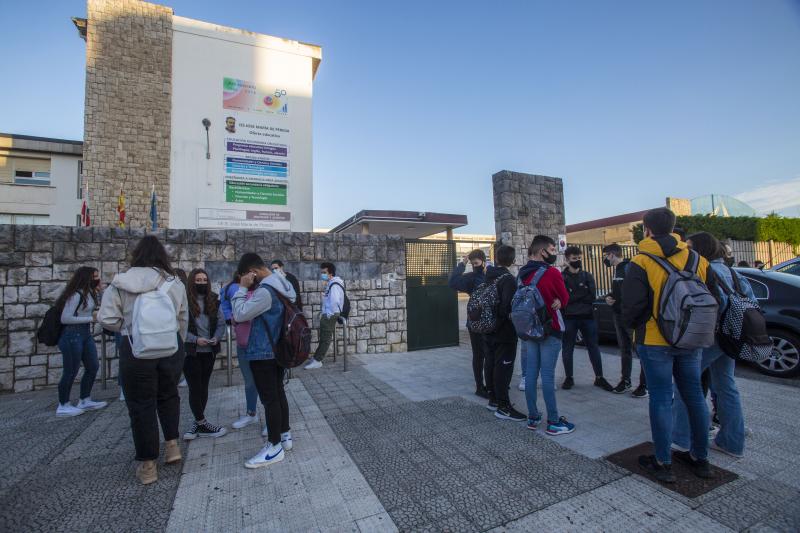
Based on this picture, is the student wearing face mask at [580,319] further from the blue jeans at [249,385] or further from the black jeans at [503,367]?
the blue jeans at [249,385]

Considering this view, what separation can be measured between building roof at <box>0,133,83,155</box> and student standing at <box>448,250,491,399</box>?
21829mm

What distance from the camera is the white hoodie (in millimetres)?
2877

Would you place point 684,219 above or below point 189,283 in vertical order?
above

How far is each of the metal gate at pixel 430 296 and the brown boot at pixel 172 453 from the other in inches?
210

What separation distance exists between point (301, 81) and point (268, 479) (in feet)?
50.4

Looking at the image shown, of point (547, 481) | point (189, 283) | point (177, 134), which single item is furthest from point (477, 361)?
point (177, 134)

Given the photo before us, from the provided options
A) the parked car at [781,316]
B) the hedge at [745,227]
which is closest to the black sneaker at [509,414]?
the parked car at [781,316]

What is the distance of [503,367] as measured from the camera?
4012mm

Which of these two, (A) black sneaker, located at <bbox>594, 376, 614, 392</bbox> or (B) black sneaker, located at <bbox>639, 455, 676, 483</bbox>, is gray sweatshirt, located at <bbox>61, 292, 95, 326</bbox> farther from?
(A) black sneaker, located at <bbox>594, 376, 614, 392</bbox>

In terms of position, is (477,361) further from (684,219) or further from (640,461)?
(684,219)

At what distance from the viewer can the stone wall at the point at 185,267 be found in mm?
5648

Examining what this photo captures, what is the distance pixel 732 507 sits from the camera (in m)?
2.40

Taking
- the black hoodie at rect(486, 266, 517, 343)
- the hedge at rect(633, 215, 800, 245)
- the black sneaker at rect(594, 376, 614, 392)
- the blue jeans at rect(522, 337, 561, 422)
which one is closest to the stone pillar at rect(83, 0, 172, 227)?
the black hoodie at rect(486, 266, 517, 343)

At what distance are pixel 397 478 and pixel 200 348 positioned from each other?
2.31 metres
